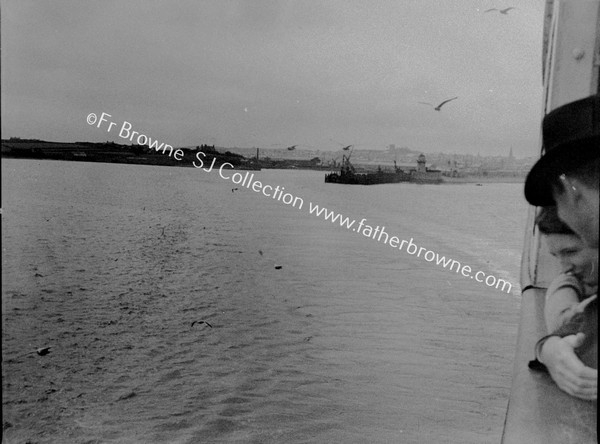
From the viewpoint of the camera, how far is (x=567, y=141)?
78 centimetres

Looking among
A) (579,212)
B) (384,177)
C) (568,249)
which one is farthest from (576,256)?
(384,177)

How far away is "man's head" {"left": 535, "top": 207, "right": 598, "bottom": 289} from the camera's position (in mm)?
845

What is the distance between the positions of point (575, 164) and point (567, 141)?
0.04 meters

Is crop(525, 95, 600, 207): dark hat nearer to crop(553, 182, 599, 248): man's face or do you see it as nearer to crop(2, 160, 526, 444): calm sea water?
crop(553, 182, 599, 248): man's face

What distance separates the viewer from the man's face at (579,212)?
0.77 metres

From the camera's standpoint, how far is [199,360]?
390 centimetres

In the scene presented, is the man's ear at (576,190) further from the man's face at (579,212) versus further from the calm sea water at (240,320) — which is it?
the calm sea water at (240,320)

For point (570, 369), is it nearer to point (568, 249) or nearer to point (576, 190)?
point (568, 249)

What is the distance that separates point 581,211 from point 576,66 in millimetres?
486

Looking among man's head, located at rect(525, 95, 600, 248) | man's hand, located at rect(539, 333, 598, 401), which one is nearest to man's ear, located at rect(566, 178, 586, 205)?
man's head, located at rect(525, 95, 600, 248)

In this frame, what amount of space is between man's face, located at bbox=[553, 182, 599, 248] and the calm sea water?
12.2 inches

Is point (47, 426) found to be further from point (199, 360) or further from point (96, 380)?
point (199, 360)

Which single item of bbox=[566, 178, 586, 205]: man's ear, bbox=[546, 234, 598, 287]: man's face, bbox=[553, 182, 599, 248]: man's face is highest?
bbox=[566, 178, 586, 205]: man's ear

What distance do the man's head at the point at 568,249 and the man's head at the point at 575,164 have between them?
0.13 ft
